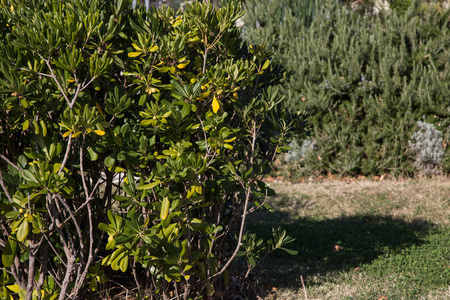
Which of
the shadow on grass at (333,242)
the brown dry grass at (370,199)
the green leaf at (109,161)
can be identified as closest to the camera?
the green leaf at (109,161)

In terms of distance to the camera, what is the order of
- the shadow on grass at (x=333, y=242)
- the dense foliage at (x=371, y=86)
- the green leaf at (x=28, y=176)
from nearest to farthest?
the green leaf at (x=28, y=176)
the shadow on grass at (x=333, y=242)
the dense foliage at (x=371, y=86)

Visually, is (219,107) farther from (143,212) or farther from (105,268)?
(105,268)

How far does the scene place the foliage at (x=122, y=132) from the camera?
97.5 inches

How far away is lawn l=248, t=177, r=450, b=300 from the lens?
388 cm

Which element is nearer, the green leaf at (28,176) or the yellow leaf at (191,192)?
the green leaf at (28,176)

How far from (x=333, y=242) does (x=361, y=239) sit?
342 millimetres

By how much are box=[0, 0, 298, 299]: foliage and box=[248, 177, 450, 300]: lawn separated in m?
1.00

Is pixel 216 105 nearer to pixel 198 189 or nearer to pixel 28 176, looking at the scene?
pixel 198 189

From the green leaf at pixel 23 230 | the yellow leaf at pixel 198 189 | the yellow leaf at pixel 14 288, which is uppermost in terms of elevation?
the yellow leaf at pixel 198 189

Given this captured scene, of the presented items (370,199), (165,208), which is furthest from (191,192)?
(370,199)

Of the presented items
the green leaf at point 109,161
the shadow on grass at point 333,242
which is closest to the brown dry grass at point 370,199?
the shadow on grass at point 333,242

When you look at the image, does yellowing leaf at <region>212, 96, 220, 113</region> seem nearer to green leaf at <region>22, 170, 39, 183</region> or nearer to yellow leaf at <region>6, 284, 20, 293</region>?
green leaf at <region>22, 170, 39, 183</region>

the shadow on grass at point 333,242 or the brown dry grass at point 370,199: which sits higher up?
the shadow on grass at point 333,242

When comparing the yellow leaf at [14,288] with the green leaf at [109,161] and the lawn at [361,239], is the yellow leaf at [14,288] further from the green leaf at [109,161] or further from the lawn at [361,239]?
the lawn at [361,239]
